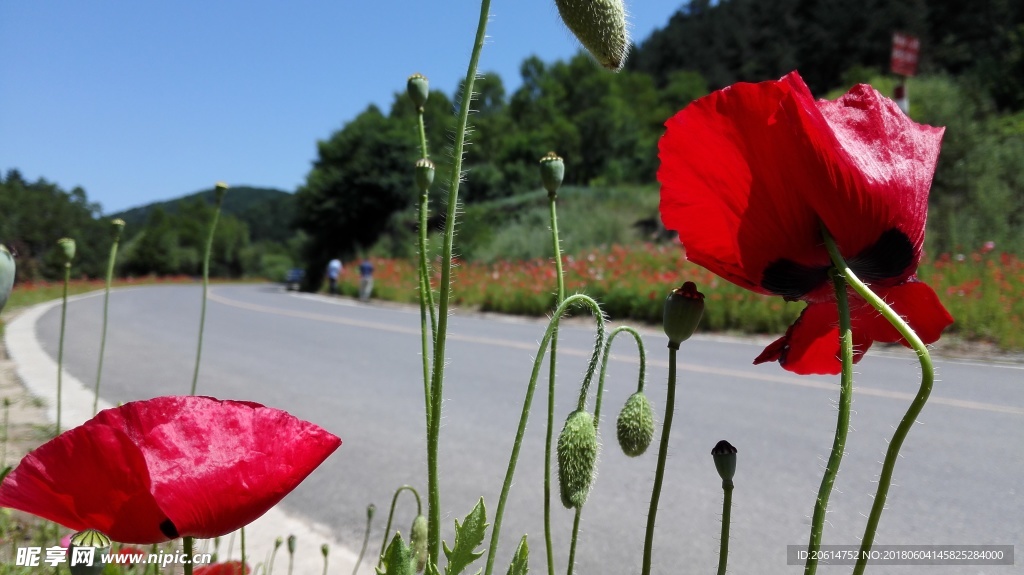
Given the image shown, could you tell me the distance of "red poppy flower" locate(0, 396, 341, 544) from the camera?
1.40 feet

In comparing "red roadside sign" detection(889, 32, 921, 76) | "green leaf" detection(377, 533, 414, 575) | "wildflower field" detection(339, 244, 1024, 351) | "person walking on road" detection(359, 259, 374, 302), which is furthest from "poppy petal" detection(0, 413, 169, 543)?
"person walking on road" detection(359, 259, 374, 302)

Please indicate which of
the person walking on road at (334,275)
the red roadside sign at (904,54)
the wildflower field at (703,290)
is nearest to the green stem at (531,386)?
the wildflower field at (703,290)

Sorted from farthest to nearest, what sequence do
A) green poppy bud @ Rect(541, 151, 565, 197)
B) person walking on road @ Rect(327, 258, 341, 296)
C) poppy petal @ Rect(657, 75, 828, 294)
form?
1. person walking on road @ Rect(327, 258, 341, 296)
2. green poppy bud @ Rect(541, 151, 565, 197)
3. poppy petal @ Rect(657, 75, 828, 294)

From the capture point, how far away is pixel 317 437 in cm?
47

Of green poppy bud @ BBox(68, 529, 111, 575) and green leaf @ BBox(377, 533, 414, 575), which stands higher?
green poppy bud @ BBox(68, 529, 111, 575)

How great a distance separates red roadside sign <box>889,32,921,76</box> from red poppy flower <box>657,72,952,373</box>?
8035mm

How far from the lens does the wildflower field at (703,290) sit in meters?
6.70

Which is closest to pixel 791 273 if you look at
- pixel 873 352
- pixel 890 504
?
pixel 890 504

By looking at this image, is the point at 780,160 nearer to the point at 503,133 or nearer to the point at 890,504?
the point at 890,504

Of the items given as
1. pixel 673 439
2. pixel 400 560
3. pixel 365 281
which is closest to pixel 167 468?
pixel 400 560

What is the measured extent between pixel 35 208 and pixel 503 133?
74.9ft

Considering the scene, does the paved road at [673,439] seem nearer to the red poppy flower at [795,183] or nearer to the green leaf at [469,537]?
the green leaf at [469,537]

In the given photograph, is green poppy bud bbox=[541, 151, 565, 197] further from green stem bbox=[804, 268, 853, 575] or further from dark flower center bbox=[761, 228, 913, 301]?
green stem bbox=[804, 268, 853, 575]

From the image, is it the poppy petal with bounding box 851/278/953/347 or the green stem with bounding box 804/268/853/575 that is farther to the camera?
the poppy petal with bounding box 851/278/953/347
